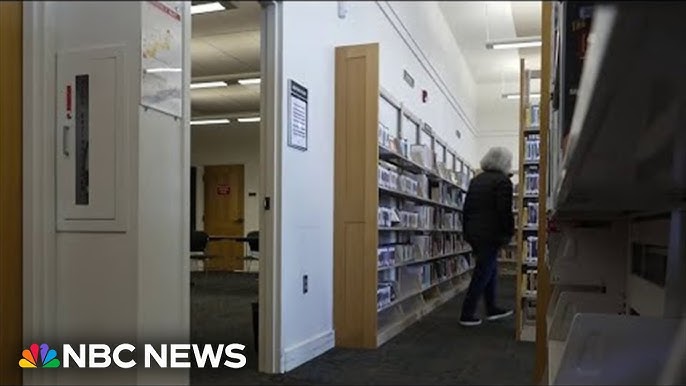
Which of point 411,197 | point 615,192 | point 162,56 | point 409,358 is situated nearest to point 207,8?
point 411,197

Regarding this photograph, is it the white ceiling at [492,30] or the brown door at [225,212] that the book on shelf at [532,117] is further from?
the brown door at [225,212]

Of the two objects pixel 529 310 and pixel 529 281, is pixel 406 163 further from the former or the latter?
pixel 529 310

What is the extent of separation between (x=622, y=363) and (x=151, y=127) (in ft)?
5.64

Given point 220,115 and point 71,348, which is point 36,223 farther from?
point 220,115

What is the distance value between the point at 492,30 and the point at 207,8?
7.72 ft

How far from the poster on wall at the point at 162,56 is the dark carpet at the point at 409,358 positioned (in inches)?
49.2

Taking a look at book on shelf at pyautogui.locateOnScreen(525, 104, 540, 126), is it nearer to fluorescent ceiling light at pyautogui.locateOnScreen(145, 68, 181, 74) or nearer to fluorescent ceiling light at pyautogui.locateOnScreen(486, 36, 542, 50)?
fluorescent ceiling light at pyautogui.locateOnScreen(486, 36, 542, 50)

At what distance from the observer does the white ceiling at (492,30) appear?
8.30ft

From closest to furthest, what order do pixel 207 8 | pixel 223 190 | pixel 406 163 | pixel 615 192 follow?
pixel 615 192, pixel 406 163, pixel 207 8, pixel 223 190

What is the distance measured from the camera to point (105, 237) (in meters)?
2.08

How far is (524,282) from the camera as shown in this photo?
3.91m

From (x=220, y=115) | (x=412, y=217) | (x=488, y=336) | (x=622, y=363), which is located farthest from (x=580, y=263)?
(x=220, y=115)

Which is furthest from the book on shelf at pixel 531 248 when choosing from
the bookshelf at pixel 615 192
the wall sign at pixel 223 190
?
the wall sign at pixel 223 190

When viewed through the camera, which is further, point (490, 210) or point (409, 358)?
point (490, 210)
